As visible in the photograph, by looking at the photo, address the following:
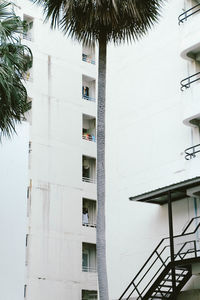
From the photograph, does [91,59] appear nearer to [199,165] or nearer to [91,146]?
[91,146]

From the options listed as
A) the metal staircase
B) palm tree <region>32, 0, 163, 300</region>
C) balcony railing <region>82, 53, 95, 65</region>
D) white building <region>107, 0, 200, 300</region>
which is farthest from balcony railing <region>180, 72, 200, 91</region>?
balcony railing <region>82, 53, 95, 65</region>

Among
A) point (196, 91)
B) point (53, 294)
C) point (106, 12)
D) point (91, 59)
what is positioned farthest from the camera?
point (91, 59)

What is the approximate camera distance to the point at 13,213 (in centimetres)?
2506

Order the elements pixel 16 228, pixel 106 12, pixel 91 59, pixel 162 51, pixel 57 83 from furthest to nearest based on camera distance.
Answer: pixel 91 59 < pixel 57 83 < pixel 162 51 < pixel 16 228 < pixel 106 12

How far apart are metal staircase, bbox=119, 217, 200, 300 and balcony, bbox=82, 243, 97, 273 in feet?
28.8

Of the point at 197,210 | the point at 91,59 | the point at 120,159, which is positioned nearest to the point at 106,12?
the point at 197,210

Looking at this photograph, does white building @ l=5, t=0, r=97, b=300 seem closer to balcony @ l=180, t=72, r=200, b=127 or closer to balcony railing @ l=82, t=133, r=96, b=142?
balcony railing @ l=82, t=133, r=96, b=142

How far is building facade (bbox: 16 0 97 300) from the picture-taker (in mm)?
33344

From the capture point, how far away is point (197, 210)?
26422mm

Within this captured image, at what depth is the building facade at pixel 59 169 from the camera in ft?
109

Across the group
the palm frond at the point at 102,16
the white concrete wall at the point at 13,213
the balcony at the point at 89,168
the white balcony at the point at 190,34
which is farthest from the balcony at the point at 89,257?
the palm frond at the point at 102,16

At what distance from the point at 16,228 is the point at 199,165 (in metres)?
8.03

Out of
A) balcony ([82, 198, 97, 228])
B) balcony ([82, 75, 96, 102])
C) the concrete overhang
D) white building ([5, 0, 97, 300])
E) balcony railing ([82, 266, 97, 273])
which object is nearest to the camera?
the concrete overhang

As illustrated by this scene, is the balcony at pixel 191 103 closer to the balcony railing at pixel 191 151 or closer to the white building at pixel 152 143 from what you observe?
the white building at pixel 152 143
